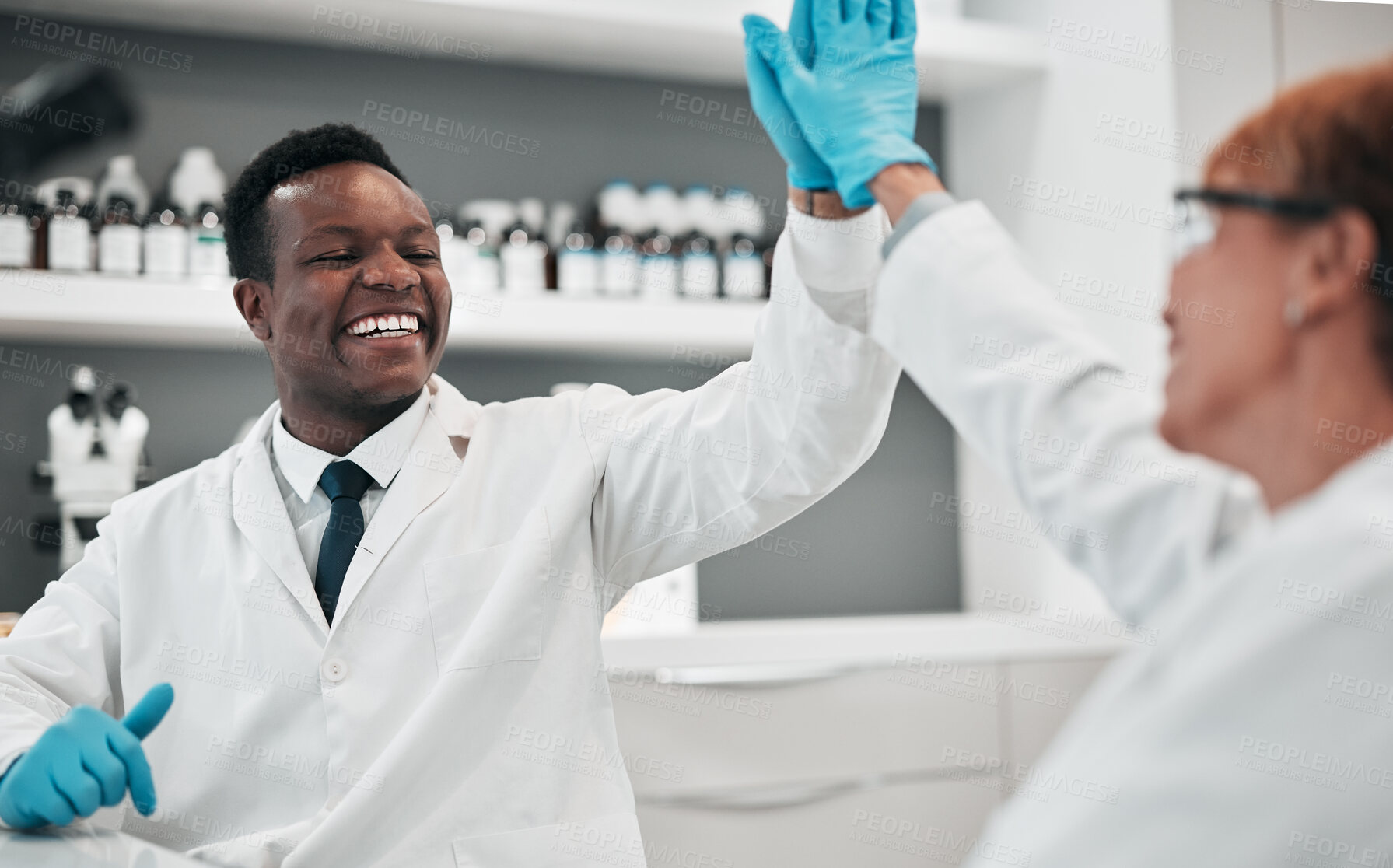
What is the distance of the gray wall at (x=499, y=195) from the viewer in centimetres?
210

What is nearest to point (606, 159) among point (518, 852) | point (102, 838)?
point (518, 852)

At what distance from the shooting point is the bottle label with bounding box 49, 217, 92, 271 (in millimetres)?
1854

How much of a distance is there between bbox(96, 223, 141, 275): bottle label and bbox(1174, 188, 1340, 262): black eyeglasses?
1.76 m

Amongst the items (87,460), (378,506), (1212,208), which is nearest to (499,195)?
(87,460)

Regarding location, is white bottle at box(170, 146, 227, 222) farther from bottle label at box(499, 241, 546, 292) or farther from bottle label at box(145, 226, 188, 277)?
bottle label at box(499, 241, 546, 292)

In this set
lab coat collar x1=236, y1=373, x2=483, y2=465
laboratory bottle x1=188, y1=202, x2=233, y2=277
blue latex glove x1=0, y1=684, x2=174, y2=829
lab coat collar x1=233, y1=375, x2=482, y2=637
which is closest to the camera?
blue latex glove x1=0, y1=684, x2=174, y2=829

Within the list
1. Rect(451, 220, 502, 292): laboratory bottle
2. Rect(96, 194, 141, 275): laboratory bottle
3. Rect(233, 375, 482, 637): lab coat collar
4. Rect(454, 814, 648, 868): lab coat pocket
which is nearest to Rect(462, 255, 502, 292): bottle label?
Rect(451, 220, 502, 292): laboratory bottle

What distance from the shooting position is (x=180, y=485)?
4.11 ft

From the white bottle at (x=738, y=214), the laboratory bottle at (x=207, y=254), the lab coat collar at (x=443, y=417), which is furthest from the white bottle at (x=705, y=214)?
the lab coat collar at (x=443, y=417)

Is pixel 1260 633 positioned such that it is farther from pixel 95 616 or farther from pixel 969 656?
pixel 969 656

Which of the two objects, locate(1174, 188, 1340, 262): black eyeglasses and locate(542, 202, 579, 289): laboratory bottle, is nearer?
locate(1174, 188, 1340, 262): black eyeglasses

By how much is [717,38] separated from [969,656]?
135 cm

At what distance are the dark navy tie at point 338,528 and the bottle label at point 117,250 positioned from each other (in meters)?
0.93

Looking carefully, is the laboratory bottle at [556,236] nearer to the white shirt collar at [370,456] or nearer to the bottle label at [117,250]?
the bottle label at [117,250]
